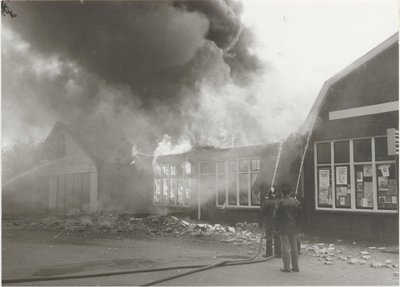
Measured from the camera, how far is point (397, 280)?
6.84 meters

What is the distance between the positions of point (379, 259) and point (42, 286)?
700 cm

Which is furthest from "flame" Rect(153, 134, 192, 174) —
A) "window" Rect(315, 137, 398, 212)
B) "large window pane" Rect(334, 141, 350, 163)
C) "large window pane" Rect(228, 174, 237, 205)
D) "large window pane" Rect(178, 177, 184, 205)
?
"large window pane" Rect(334, 141, 350, 163)

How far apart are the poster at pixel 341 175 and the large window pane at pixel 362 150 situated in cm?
48

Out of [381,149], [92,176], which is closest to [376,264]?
[381,149]

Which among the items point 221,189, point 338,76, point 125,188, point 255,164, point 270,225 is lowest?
point 270,225

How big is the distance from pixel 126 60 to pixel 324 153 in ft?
26.5

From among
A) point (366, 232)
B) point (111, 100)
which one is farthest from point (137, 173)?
point (366, 232)

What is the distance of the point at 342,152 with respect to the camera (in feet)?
38.9

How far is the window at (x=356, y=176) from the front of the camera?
424 inches

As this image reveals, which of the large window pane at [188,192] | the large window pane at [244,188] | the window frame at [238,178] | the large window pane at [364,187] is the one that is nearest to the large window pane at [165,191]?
the large window pane at [188,192]

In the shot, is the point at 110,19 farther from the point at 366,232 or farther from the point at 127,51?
the point at 366,232

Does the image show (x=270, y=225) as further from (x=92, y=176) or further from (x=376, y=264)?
(x=92, y=176)

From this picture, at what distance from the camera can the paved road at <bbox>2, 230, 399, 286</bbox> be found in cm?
650

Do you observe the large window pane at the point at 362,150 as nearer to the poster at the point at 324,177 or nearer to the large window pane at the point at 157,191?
the poster at the point at 324,177
